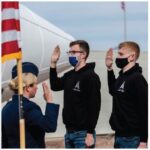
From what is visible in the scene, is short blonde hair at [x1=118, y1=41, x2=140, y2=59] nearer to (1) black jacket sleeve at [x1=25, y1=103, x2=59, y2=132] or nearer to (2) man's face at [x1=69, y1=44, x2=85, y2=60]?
(2) man's face at [x1=69, y1=44, x2=85, y2=60]

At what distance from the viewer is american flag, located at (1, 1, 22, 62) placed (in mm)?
4820

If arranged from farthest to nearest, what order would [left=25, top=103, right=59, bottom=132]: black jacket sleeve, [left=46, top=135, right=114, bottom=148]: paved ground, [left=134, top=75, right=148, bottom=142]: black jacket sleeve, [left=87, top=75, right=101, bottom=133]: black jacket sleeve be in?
[left=46, top=135, right=114, bottom=148]: paved ground
[left=87, top=75, right=101, bottom=133]: black jacket sleeve
[left=134, top=75, right=148, bottom=142]: black jacket sleeve
[left=25, top=103, right=59, bottom=132]: black jacket sleeve

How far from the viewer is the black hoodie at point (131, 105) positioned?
16.7 feet

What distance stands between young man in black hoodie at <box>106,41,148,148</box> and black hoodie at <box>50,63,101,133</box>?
1.02ft

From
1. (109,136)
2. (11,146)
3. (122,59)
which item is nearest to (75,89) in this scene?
(122,59)

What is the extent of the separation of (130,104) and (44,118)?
3.71 ft

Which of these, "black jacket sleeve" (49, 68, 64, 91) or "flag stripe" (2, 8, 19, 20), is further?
"black jacket sleeve" (49, 68, 64, 91)

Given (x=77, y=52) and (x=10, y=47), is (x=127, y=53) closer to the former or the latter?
(x=77, y=52)

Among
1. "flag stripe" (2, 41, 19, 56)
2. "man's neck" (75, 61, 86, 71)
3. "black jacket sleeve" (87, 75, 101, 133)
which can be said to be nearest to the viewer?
"flag stripe" (2, 41, 19, 56)

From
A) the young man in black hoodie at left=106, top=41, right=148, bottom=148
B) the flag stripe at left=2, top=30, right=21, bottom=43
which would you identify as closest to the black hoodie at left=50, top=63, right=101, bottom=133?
the young man in black hoodie at left=106, top=41, right=148, bottom=148

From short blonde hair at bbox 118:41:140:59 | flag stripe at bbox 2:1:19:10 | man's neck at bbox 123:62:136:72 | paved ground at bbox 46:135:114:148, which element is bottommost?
paved ground at bbox 46:135:114:148

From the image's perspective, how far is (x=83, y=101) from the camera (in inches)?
225

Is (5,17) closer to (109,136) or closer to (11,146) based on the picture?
(11,146)

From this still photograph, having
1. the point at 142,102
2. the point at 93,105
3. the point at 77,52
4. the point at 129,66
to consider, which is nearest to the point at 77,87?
the point at 93,105
